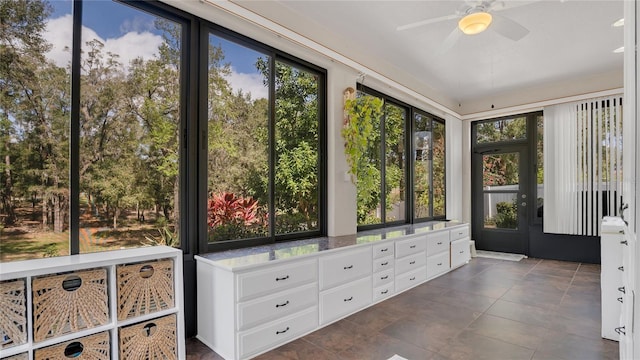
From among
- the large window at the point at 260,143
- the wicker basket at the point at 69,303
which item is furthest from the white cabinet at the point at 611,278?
the wicker basket at the point at 69,303

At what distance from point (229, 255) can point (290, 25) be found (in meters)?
2.12

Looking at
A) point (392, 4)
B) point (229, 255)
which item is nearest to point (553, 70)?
point (392, 4)

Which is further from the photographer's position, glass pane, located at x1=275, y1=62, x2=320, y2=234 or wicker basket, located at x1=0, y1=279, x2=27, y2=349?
glass pane, located at x1=275, y1=62, x2=320, y2=234

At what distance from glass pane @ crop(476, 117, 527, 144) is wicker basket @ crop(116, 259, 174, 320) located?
5871 millimetres

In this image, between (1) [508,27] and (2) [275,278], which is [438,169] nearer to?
(1) [508,27]

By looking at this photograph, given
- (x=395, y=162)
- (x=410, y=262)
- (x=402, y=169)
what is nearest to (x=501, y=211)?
(x=402, y=169)

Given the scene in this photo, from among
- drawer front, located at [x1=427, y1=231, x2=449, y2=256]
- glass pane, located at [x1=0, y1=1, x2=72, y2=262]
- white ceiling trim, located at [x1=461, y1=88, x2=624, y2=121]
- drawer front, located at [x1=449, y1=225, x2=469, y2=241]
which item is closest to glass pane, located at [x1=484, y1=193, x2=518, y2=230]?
drawer front, located at [x1=449, y1=225, x2=469, y2=241]

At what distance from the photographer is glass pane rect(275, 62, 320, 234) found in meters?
3.23

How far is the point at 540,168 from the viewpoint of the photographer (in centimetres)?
543

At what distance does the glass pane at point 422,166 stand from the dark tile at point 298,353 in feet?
11.2

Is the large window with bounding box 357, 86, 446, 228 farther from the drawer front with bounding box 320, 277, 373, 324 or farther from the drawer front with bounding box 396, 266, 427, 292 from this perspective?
the drawer front with bounding box 320, 277, 373, 324

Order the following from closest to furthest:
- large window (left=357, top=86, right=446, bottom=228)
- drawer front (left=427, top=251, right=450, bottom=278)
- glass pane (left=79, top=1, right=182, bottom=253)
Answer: glass pane (left=79, top=1, right=182, bottom=253), drawer front (left=427, top=251, right=450, bottom=278), large window (left=357, top=86, right=446, bottom=228)

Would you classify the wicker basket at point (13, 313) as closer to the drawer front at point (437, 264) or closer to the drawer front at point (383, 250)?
the drawer front at point (383, 250)

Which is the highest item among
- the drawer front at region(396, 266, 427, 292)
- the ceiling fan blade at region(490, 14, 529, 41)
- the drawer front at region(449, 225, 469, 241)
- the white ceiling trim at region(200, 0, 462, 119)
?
the white ceiling trim at region(200, 0, 462, 119)
